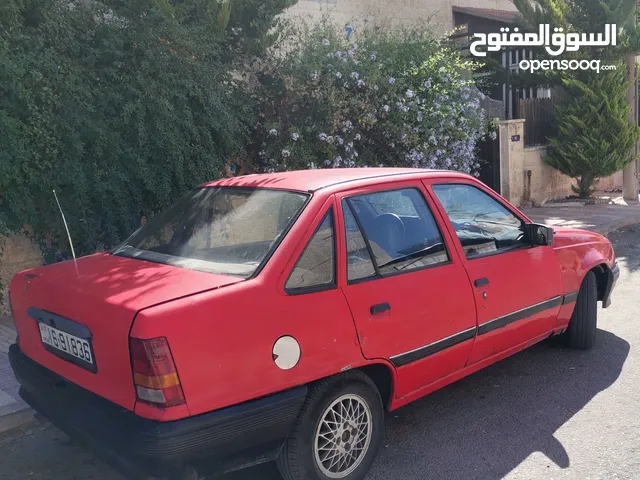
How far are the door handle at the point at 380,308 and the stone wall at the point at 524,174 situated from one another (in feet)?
33.4

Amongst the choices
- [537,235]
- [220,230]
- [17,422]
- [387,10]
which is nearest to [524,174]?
[387,10]

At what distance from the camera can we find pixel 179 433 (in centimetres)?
265

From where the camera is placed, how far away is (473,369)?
413cm

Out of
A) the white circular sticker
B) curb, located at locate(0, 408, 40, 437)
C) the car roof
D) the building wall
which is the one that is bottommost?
curb, located at locate(0, 408, 40, 437)

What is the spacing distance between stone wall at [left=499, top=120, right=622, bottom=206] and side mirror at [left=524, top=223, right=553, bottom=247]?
867 cm

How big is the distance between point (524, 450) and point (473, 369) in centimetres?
61

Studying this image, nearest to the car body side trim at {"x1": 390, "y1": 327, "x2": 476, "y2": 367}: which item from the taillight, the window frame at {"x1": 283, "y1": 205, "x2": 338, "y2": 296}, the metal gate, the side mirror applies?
the window frame at {"x1": 283, "y1": 205, "x2": 338, "y2": 296}

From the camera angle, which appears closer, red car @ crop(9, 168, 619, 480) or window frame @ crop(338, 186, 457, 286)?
red car @ crop(9, 168, 619, 480)

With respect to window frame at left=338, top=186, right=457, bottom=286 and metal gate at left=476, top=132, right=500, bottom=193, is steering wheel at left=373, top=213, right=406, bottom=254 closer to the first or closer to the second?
window frame at left=338, top=186, right=457, bottom=286

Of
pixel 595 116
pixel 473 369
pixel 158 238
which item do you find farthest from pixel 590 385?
pixel 595 116

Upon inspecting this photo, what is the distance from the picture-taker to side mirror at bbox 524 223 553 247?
14.8 feet

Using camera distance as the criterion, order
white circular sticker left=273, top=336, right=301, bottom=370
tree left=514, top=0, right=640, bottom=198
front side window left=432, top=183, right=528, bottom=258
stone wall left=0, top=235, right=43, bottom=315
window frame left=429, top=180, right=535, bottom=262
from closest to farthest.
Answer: white circular sticker left=273, top=336, right=301, bottom=370
window frame left=429, top=180, right=535, bottom=262
front side window left=432, top=183, right=528, bottom=258
stone wall left=0, top=235, right=43, bottom=315
tree left=514, top=0, right=640, bottom=198

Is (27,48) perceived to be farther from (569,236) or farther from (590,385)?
(590,385)

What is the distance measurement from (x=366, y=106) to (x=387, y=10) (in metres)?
6.40
